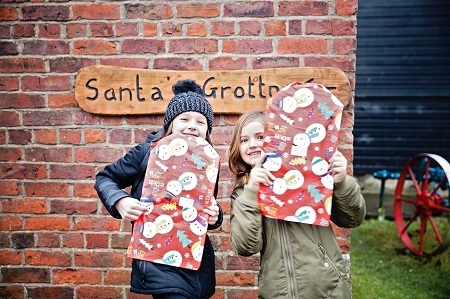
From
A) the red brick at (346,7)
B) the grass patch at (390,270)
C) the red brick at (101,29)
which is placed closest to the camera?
the red brick at (346,7)

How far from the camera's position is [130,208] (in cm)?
168

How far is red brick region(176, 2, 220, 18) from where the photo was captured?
2.34 metres

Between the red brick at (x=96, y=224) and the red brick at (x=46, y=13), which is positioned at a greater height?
the red brick at (x=46, y=13)

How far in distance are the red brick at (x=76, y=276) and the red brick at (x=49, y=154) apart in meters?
0.60

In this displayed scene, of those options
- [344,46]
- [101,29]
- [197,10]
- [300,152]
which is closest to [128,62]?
[101,29]

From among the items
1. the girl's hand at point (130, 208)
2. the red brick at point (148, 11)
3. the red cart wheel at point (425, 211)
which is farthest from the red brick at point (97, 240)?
the red cart wheel at point (425, 211)

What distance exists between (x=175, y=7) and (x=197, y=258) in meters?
1.30

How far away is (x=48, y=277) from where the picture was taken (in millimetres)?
2518

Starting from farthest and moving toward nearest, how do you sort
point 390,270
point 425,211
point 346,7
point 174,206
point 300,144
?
point 425,211 < point 390,270 < point 346,7 < point 174,206 < point 300,144

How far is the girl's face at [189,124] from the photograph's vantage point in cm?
179

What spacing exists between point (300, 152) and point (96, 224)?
1346 millimetres

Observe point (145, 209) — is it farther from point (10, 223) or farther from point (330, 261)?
point (10, 223)

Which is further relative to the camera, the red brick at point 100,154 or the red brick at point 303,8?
the red brick at point 100,154

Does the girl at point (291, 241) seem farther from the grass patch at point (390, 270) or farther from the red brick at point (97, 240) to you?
the grass patch at point (390, 270)
